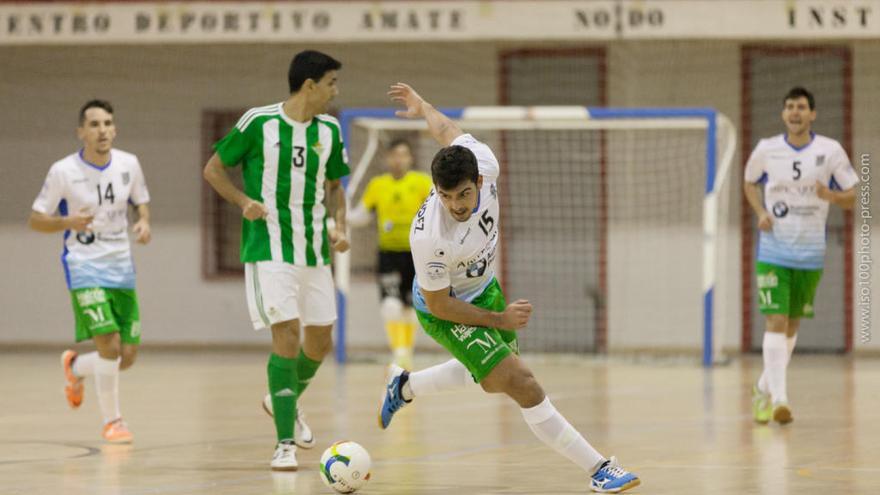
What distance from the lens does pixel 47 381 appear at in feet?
45.3

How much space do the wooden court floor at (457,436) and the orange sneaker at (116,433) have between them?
0.41ft

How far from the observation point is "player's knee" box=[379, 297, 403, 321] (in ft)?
46.9

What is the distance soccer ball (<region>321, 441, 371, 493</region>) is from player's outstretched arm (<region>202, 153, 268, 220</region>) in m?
1.41

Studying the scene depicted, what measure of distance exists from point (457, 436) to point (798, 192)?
2.91 meters

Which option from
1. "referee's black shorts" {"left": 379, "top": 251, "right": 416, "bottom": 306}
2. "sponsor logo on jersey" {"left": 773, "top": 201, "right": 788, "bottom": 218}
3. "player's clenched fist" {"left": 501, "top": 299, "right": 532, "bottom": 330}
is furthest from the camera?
"referee's black shorts" {"left": 379, "top": 251, "right": 416, "bottom": 306}

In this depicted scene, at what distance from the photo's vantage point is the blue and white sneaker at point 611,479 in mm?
6762

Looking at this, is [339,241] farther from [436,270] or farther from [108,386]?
[108,386]

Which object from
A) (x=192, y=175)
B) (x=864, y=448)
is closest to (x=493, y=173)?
(x=864, y=448)

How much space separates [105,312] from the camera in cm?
923

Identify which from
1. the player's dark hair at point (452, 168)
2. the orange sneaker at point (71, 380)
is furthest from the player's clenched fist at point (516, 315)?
the orange sneaker at point (71, 380)

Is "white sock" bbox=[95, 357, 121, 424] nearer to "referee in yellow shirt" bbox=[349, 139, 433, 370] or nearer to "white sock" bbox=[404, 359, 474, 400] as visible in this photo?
"white sock" bbox=[404, 359, 474, 400]

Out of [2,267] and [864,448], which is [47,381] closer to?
[2,267]

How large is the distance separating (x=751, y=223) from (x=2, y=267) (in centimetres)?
919

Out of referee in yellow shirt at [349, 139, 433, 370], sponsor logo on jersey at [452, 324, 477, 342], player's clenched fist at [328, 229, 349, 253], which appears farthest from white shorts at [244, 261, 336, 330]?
referee in yellow shirt at [349, 139, 433, 370]
